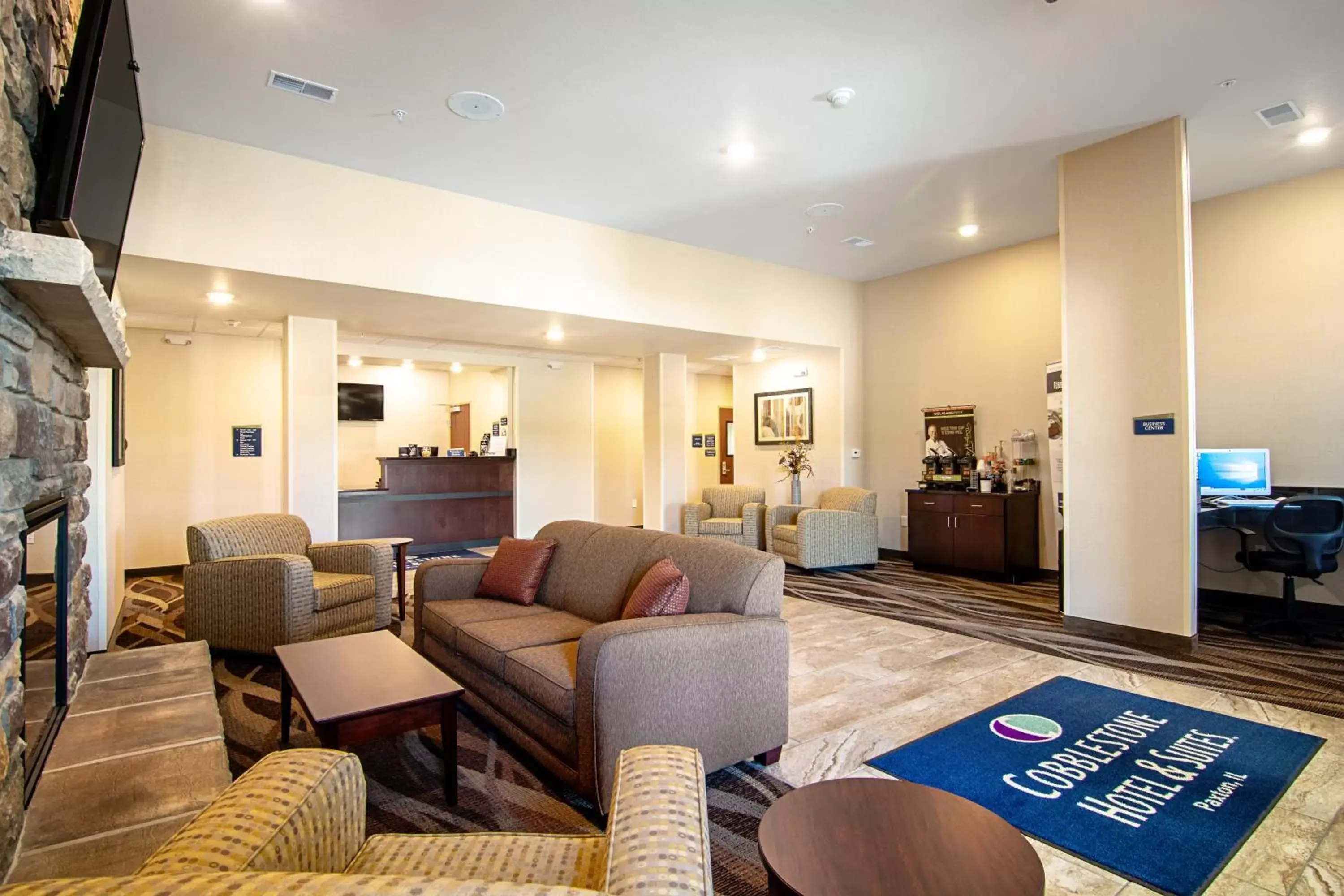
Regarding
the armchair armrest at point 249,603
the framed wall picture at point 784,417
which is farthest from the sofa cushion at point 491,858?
the framed wall picture at point 784,417

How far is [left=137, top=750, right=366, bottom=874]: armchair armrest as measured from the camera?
1054 mm

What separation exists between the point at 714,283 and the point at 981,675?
14.7ft

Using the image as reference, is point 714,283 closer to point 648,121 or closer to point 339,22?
point 648,121

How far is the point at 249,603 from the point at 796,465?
5871mm

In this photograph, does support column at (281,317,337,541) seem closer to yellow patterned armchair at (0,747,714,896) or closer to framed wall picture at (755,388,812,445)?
yellow patterned armchair at (0,747,714,896)

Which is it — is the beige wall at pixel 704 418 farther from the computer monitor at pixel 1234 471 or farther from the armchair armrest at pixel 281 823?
the armchair armrest at pixel 281 823

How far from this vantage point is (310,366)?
580 centimetres

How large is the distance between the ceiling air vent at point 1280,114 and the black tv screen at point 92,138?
5.78 m

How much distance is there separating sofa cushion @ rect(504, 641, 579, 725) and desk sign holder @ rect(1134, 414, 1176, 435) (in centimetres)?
385

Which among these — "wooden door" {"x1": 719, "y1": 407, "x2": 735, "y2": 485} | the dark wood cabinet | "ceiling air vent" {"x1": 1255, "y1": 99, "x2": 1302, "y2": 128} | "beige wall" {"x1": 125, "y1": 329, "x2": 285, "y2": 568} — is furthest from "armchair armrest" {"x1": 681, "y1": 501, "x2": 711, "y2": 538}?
"ceiling air vent" {"x1": 1255, "y1": 99, "x2": 1302, "y2": 128}

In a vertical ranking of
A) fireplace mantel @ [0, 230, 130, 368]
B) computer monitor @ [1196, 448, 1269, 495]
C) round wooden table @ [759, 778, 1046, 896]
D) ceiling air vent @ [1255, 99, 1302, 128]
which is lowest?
round wooden table @ [759, 778, 1046, 896]

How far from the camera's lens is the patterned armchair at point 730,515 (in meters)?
7.83

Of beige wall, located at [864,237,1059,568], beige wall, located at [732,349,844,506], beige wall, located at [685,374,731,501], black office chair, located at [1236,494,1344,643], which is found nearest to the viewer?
black office chair, located at [1236,494,1344,643]

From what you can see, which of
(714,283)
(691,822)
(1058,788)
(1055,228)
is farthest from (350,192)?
(1055,228)
